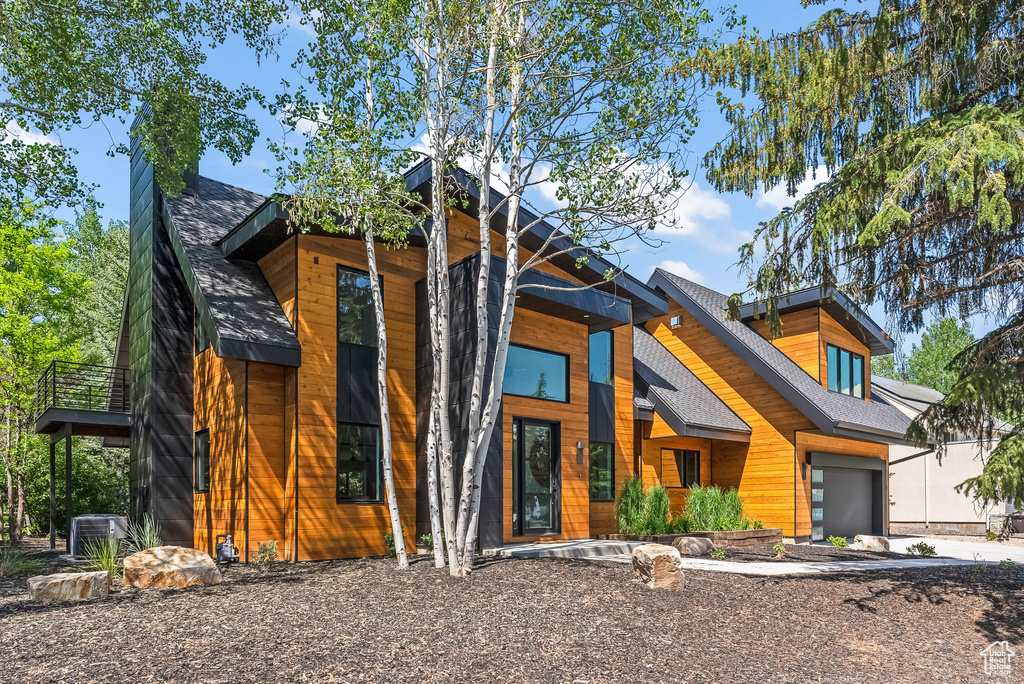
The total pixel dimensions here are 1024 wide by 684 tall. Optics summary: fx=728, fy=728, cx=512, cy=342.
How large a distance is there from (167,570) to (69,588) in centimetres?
91

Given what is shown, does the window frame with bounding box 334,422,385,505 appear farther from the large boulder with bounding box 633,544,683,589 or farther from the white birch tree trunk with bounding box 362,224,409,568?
the large boulder with bounding box 633,544,683,589

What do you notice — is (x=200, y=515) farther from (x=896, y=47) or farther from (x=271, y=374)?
(x=896, y=47)

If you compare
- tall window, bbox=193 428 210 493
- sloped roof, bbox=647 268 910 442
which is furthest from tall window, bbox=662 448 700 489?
tall window, bbox=193 428 210 493

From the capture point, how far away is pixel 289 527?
34.3 ft

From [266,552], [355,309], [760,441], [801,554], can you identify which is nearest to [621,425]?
[760,441]

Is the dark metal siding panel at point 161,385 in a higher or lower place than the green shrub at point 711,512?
higher

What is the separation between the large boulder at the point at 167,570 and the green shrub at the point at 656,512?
7.91m

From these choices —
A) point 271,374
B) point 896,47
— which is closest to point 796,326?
point 896,47

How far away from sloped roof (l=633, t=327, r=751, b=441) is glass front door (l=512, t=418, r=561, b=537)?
2.79 m

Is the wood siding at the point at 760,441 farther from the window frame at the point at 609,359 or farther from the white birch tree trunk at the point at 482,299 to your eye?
the white birch tree trunk at the point at 482,299

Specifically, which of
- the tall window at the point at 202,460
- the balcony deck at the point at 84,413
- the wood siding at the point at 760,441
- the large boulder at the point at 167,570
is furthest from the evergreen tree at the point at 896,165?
the balcony deck at the point at 84,413

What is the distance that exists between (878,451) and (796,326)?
164 inches

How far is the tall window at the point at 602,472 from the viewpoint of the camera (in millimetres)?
13766

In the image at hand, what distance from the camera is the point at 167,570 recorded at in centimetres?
782
